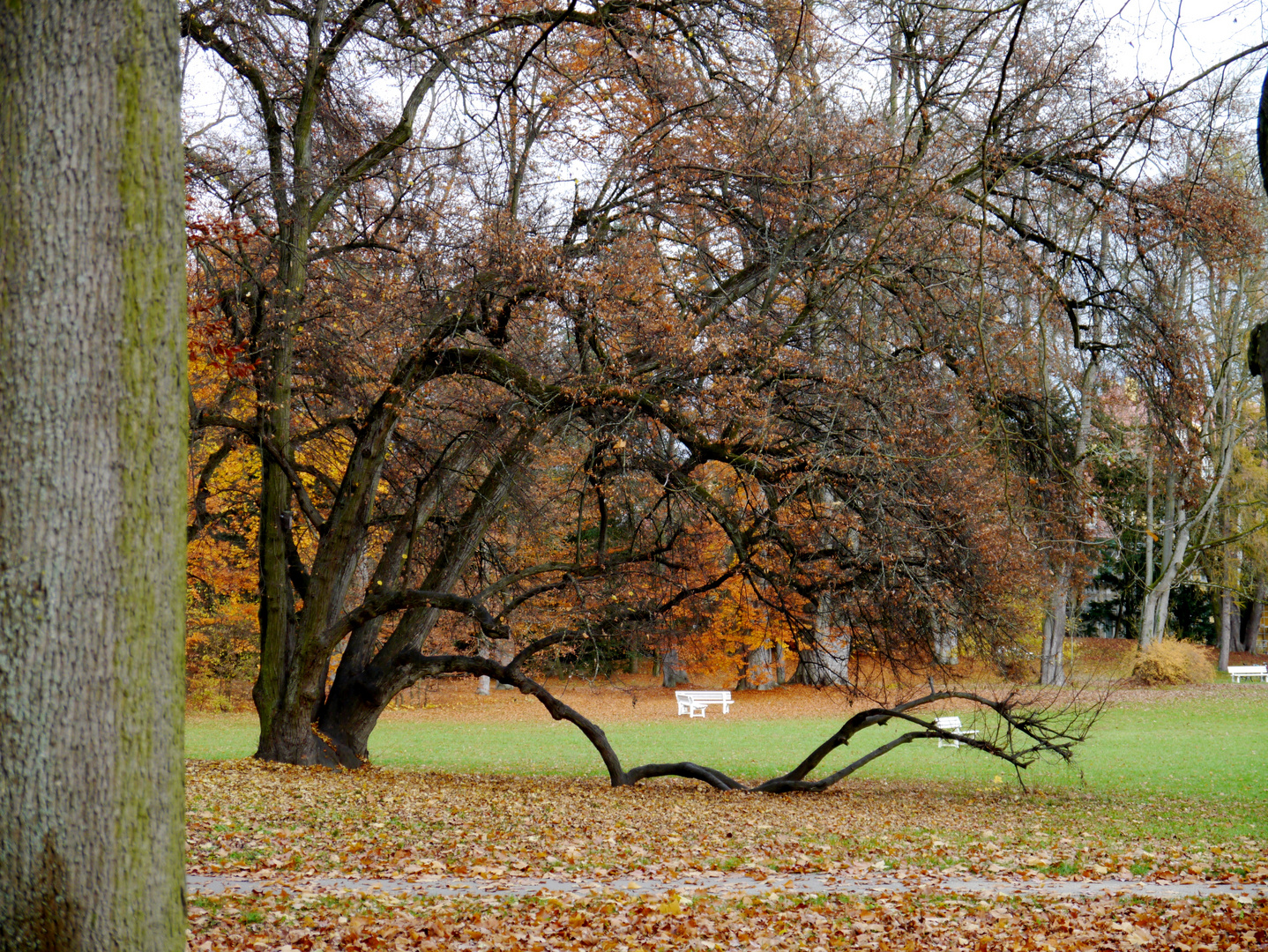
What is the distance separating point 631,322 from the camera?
33.5 ft

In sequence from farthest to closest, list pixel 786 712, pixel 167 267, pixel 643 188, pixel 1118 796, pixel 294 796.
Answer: pixel 786 712 → pixel 1118 796 → pixel 643 188 → pixel 294 796 → pixel 167 267

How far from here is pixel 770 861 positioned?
779cm

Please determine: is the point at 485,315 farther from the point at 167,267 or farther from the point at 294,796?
the point at 167,267

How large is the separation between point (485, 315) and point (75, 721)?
858 cm

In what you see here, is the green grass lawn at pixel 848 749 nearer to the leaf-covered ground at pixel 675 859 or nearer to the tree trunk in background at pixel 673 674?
the leaf-covered ground at pixel 675 859

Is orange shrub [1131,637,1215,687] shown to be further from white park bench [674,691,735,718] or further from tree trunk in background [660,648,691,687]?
tree trunk in background [660,648,691,687]

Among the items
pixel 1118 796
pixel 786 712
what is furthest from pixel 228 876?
pixel 786 712

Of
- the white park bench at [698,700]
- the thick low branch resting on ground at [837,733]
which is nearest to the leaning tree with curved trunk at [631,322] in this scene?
the thick low branch resting on ground at [837,733]

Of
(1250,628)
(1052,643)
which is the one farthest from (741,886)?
(1250,628)

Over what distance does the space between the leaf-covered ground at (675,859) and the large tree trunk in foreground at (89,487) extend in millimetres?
2121

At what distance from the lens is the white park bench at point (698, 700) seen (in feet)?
95.6

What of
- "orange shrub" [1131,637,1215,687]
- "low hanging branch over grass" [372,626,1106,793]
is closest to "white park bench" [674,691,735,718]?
"orange shrub" [1131,637,1215,687]

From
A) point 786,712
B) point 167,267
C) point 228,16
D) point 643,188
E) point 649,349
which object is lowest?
point 786,712

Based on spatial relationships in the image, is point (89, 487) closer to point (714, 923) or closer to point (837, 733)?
point (714, 923)
